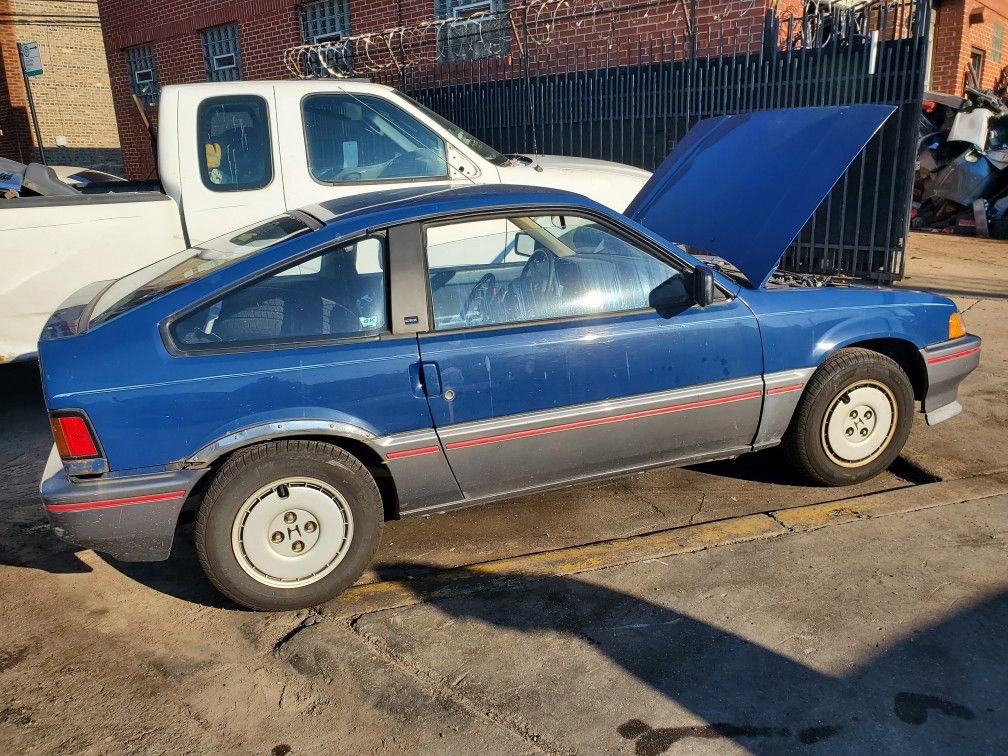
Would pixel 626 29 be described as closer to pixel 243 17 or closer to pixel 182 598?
pixel 243 17

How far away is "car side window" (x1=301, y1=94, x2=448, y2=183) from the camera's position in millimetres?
5824

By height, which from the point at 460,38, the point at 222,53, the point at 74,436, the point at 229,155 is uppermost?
the point at 222,53

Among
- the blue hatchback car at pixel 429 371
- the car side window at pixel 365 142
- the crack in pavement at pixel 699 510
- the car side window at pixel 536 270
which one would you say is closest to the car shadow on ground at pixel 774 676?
the blue hatchback car at pixel 429 371

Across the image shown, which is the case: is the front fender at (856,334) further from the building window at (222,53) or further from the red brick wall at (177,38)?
the building window at (222,53)

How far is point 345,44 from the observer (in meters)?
13.1

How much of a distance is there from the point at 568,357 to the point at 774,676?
1430 mm

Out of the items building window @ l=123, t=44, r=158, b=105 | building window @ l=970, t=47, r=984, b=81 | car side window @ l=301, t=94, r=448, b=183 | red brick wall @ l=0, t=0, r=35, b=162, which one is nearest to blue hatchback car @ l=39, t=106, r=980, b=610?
car side window @ l=301, t=94, r=448, b=183

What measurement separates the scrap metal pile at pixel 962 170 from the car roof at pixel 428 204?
10.3 metres

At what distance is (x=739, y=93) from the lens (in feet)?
29.8

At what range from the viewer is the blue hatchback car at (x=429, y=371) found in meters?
3.16

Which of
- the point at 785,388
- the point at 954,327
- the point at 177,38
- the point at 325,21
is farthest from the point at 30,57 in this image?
the point at 954,327

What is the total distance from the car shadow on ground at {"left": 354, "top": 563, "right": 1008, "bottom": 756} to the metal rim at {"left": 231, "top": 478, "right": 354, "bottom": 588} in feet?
1.56

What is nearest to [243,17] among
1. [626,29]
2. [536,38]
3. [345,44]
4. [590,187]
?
[345,44]

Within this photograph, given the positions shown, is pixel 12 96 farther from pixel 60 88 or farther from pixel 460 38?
pixel 460 38
